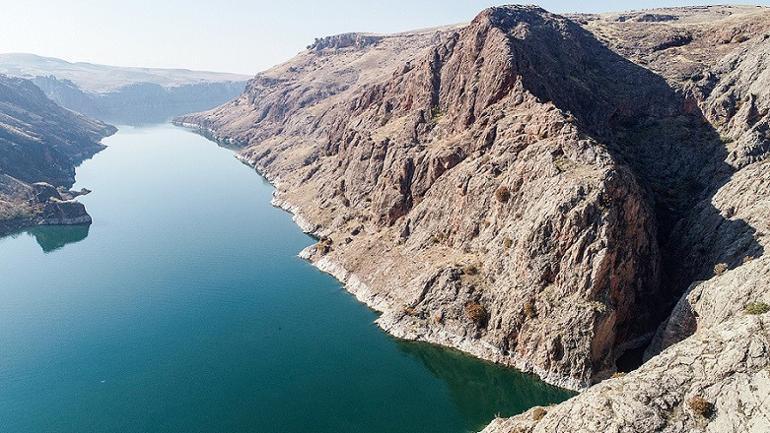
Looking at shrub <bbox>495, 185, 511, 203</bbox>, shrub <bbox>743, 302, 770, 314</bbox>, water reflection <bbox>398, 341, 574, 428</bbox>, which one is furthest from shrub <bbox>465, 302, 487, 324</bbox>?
shrub <bbox>743, 302, 770, 314</bbox>

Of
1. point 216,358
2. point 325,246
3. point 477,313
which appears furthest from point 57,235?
point 477,313

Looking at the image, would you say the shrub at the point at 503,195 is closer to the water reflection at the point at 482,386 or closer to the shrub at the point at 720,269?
the water reflection at the point at 482,386

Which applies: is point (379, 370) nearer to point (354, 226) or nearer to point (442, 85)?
point (354, 226)

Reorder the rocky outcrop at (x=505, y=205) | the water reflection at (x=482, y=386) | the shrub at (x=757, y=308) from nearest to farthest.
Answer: the shrub at (x=757, y=308)
the water reflection at (x=482, y=386)
the rocky outcrop at (x=505, y=205)

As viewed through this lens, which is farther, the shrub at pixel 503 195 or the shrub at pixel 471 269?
the shrub at pixel 503 195

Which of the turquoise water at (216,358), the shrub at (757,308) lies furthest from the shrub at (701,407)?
the turquoise water at (216,358)

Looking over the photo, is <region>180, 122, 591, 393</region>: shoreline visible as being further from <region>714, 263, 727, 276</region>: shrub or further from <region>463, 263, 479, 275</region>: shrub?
<region>714, 263, 727, 276</region>: shrub
